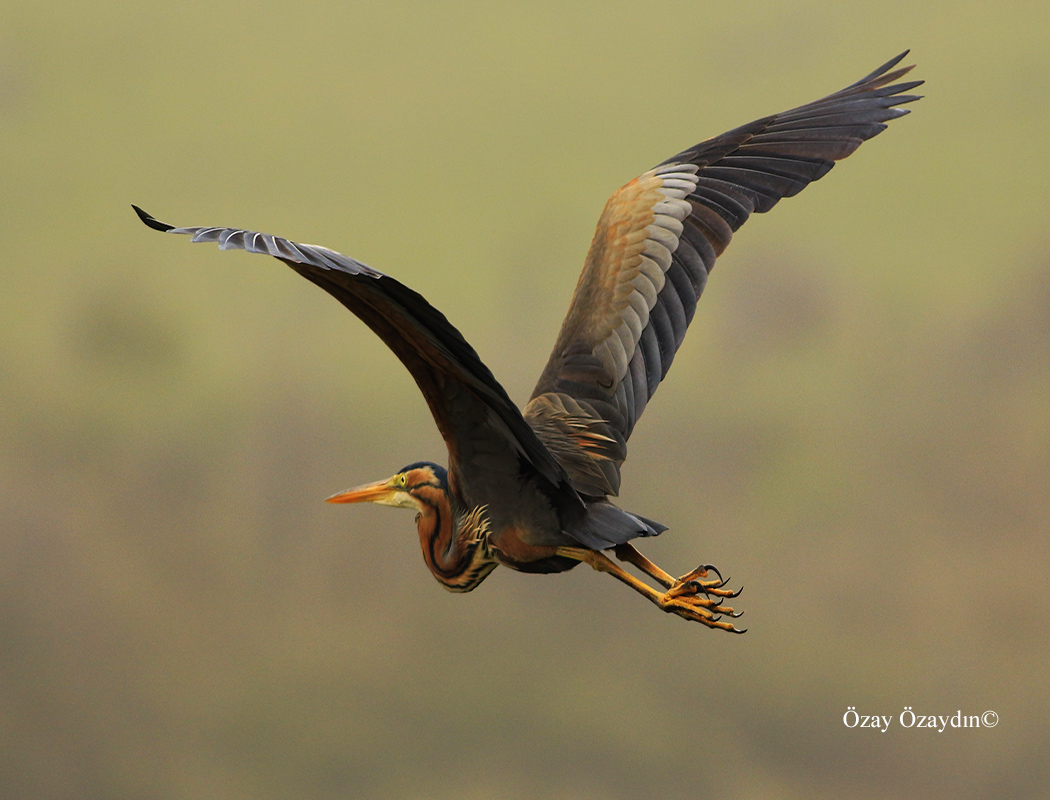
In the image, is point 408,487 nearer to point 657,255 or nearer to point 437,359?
point 437,359

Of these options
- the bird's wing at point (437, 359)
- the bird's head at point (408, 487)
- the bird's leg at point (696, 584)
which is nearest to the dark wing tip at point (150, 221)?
the bird's wing at point (437, 359)

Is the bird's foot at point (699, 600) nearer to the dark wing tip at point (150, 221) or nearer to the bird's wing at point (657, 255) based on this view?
the bird's wing at point (657, 255)

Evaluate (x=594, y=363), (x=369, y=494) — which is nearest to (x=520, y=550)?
(x=369, y=494)

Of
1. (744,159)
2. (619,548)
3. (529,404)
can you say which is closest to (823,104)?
(744,159)

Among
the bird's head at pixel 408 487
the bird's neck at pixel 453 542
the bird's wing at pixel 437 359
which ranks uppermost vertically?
the bird's wing at pixel 437 359

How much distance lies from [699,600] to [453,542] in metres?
0.68

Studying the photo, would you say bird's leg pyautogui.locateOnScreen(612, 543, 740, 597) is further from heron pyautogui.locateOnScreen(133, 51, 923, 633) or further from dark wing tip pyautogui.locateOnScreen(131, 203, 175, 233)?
dark wing tip pyautogui.locateOnScreen(131, 203, 175, 233)

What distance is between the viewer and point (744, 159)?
12.2 ft

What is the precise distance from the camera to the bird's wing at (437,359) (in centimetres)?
219

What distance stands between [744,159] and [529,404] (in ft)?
3.86

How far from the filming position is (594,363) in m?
3.31

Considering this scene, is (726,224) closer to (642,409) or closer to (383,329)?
(642,409)

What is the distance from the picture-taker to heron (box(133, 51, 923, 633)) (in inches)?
106

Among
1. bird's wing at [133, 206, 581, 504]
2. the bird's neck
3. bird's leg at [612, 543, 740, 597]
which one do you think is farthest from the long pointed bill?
bird's leg at [612, 543, 740, 597]
